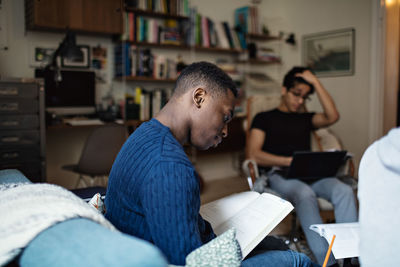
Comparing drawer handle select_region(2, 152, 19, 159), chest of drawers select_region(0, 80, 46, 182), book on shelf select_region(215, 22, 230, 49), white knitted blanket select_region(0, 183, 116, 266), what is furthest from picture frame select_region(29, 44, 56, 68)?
white knitted blanket select_region(0, 183, 116, 266)

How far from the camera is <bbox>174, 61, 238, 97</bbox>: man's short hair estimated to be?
44.3 inches

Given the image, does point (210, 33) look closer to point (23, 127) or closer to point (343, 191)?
point (23, 127)

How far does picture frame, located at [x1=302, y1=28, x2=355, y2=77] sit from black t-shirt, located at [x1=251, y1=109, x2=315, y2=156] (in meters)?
2.20

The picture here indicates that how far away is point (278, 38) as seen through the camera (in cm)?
497

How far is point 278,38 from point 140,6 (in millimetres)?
2078

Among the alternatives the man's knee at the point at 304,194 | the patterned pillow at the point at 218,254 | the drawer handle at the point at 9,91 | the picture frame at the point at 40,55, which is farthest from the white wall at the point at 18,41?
the patterned pillow at the point at 218,254

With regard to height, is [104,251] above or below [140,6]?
below

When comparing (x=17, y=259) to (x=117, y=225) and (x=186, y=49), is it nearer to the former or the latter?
(x=117, y=225)

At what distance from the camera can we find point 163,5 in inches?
155

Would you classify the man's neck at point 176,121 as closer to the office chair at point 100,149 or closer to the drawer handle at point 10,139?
the office chair at point 100,149

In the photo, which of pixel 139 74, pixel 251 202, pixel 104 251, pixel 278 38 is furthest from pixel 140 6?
pixel 104 251

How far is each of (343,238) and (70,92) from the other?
2.95 meters

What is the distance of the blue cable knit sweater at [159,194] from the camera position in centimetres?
83

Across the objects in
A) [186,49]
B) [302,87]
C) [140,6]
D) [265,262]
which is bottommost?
[265,262]
